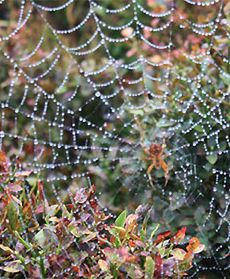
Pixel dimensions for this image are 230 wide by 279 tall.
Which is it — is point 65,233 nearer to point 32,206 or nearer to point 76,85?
point 32,206

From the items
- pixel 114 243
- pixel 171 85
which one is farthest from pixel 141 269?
pixel 171 85

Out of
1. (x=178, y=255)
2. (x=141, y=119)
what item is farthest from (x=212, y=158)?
(x=178, y=255)

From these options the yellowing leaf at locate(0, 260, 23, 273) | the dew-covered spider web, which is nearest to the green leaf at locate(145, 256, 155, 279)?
the yellowing leaf at locate(0, 260, 23, 273)

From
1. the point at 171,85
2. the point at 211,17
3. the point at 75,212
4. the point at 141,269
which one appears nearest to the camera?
the point at 141,269

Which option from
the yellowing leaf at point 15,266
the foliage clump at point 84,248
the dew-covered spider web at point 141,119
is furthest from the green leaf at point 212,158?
the yellowing leaf at point 15,266

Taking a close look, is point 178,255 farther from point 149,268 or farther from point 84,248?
point 84,248
